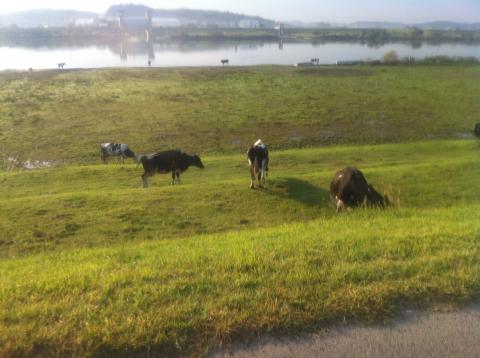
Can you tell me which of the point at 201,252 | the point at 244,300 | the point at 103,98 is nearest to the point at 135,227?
the point at 201,252

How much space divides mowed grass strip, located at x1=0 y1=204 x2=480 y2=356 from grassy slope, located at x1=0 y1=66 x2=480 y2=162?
1769 centimetres

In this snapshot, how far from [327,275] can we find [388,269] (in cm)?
75

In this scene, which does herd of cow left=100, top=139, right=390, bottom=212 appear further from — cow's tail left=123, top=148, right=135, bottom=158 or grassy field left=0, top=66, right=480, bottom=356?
grassy field left=0, top=66, right=480, bottom=356

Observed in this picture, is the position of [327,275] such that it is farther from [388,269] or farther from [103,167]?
[103,167]

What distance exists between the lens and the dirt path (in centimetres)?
421

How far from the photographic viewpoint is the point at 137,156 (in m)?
22.5

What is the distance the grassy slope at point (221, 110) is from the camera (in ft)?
85.3

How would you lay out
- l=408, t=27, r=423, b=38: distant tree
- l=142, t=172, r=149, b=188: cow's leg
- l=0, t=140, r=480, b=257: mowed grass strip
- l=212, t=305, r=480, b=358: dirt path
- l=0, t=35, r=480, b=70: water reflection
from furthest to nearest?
l=408, t=27, r=423, b=38: distant tree < l=0, t=35, r=480, b=70: water reflection < l=142, t=172, r=149, b=188: cow's leg < l=0, t=140, r=480, b=257: mowed grass strip < l=212, t=305, r=480, b=358: dirt path

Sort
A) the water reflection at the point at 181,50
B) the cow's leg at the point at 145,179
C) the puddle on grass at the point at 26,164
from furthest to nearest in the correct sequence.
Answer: the water reflection at the point at 181,50 < the puddle on grass at the point at 26,164 < the cow's leg at the point at 145,179

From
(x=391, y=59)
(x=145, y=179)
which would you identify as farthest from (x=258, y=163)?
(x=391, y=59)

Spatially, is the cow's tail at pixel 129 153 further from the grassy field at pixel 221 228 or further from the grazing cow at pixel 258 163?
the grazing cow at pixel 258 163

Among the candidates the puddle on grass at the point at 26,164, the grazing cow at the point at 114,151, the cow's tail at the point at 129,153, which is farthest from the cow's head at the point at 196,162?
the puddle on grass at the point at 26,164

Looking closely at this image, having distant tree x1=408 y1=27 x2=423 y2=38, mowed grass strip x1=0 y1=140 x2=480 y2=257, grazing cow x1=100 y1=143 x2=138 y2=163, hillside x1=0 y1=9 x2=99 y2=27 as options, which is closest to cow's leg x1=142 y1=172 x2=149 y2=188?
mowed grass strip x1=0 y1=140 x2=480 y2=257

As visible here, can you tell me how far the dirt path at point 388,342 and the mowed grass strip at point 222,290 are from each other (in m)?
0.16
